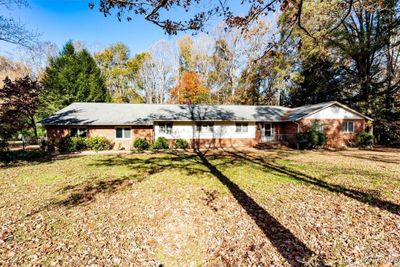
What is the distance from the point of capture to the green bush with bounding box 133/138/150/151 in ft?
57.4

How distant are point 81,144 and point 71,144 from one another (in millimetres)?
709

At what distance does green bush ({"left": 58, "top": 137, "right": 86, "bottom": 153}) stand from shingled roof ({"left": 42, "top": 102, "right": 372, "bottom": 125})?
138cm

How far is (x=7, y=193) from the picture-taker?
6.97 m

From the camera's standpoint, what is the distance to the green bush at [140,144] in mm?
17500

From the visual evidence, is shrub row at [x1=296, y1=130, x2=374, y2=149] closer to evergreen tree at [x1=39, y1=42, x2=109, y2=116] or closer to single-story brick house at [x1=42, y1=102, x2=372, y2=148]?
single-story brick house at [x1=42, y1=102, x2=372, y2=148]

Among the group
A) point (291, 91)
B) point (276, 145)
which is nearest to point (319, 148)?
point (276, 145)

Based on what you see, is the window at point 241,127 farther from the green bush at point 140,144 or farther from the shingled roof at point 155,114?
the green bush at point 140,144

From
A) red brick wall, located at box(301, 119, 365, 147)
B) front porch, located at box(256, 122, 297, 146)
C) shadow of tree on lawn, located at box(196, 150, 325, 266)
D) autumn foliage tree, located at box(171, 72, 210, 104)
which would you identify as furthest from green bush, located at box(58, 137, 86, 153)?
red brick wall, located at box(301, 119, 365, 147)

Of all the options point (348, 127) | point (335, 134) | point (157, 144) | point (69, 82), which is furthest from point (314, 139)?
point (69, 82)

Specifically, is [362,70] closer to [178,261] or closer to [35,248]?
[178,261]

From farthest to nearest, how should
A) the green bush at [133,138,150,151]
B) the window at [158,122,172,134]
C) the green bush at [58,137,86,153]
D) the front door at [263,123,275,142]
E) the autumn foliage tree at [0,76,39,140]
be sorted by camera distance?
1. the front door at [263,123,275,142]
2. the window at [158,122,172,134]
3. the autumn foliage tree at [0,76,39,140]
4. the green bush at [133,138,150,151]
5. the green bush at [58,137,86,153]

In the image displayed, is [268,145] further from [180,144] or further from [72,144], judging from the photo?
[72,144]

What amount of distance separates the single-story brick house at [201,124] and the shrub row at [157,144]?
0.82 meters

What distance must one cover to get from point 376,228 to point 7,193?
1046 centimetres
